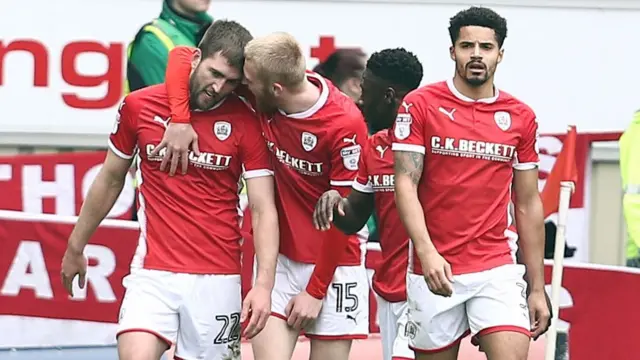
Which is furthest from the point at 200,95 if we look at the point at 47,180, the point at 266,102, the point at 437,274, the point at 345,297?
the point at 47,180

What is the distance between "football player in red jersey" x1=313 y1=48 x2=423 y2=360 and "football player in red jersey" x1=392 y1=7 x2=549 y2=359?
0.50m

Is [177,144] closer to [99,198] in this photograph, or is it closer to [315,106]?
[99,198]

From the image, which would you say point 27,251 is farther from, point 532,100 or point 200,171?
point 532,100

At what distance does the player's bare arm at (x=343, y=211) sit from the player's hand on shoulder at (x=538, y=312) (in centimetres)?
80

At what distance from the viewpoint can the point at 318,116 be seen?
651 cm

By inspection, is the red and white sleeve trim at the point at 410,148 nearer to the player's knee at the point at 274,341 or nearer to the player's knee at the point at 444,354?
the player's knee at the point at 444,354

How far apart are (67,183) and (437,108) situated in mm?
4109

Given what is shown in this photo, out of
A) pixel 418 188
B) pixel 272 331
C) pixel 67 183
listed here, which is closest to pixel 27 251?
pixel 67 183

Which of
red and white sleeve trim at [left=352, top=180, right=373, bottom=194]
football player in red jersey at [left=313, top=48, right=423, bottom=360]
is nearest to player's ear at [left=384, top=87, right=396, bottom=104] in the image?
football player in red jersey at [left=313, top=48, right=423, bottom=360]

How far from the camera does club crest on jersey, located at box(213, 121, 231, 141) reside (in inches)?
251

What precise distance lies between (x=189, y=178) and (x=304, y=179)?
0.55m

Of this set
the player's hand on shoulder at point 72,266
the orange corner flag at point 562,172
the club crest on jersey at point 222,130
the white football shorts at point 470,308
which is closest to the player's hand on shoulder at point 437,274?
the white football shorts at point 470,308

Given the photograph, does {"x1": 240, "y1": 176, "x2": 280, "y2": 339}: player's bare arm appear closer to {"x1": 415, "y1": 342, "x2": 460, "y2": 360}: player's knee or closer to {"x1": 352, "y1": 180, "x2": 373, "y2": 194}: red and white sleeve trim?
{"x1": 352, "y1": 180, "x2": 373, "y2": 194}: red and white sleeve trim

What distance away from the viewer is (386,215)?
682cm
